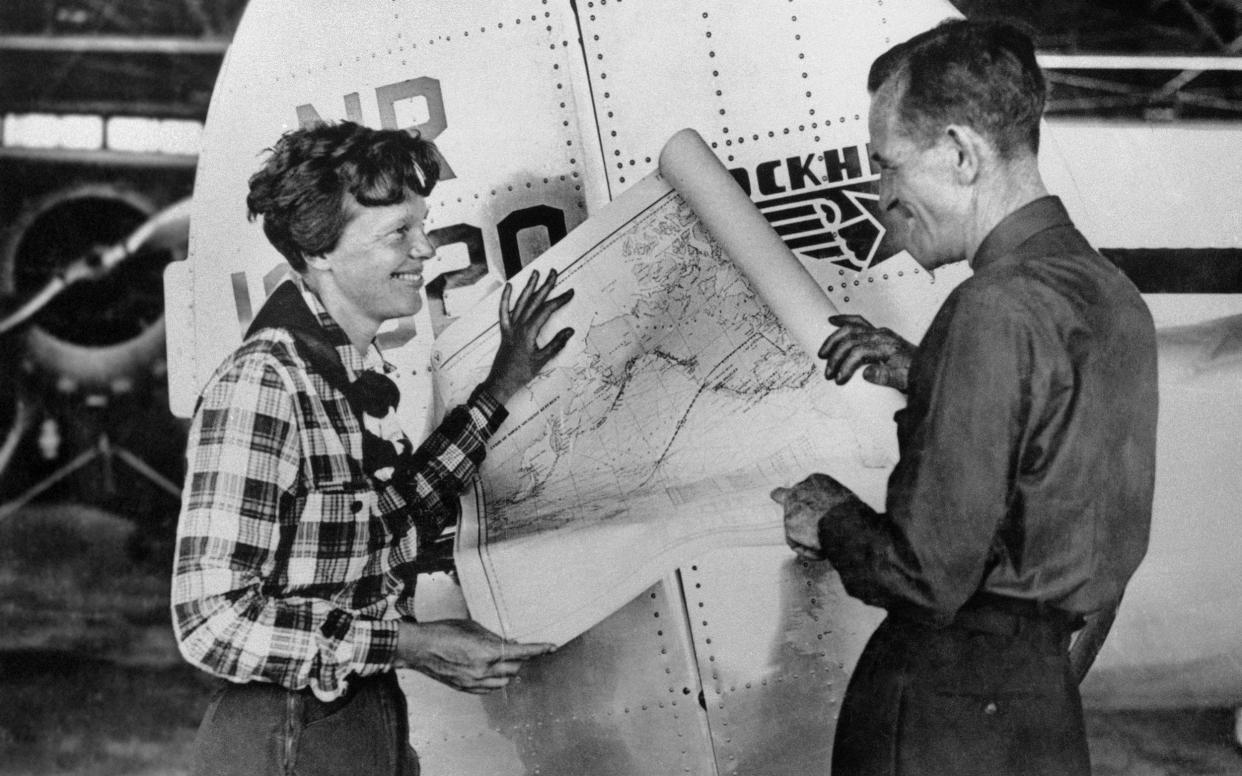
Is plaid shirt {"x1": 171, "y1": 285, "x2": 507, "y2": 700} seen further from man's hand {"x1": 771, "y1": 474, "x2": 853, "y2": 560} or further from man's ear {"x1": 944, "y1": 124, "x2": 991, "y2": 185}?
man's ear {"x1": 944, "y1": 124, "x2": 991, "y2": 185}

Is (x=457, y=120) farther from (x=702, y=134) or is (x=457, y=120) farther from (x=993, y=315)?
(x=993, y=315)

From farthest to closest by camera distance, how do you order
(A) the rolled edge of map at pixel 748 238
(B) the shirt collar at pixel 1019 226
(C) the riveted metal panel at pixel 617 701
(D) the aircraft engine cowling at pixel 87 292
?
1. (D) the aircraft engine cowling at pixel 87 292
2. (C) the riveted metal panel at pixel 617 701
3. (A) the rolled edge of map at pixel 748 238
4. (B) the shirt collar at pixel 1019 226

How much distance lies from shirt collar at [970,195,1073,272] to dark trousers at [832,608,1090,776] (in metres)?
0.55

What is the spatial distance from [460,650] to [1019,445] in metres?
0.99

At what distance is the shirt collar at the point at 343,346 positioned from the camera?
1787 mm

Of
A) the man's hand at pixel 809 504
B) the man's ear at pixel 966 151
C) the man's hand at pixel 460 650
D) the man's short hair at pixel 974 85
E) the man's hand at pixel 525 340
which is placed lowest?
the man's hand at pixel 460 650

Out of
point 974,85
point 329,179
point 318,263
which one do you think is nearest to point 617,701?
point 318,263

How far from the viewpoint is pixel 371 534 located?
5.66 ft

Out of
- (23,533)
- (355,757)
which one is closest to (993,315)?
(355,757)

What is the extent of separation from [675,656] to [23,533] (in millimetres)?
1380

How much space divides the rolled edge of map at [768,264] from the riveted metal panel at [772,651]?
285 millimetres

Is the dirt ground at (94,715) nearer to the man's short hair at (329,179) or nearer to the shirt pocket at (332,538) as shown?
the shirt pocket at (332,538)

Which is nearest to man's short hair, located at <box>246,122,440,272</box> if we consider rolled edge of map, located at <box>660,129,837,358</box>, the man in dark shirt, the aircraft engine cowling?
the aircraft engine cowling

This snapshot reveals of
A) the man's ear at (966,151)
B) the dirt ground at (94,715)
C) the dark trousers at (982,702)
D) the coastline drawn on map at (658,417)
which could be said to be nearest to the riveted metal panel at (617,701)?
the coastline drawn on map at (658,417)
